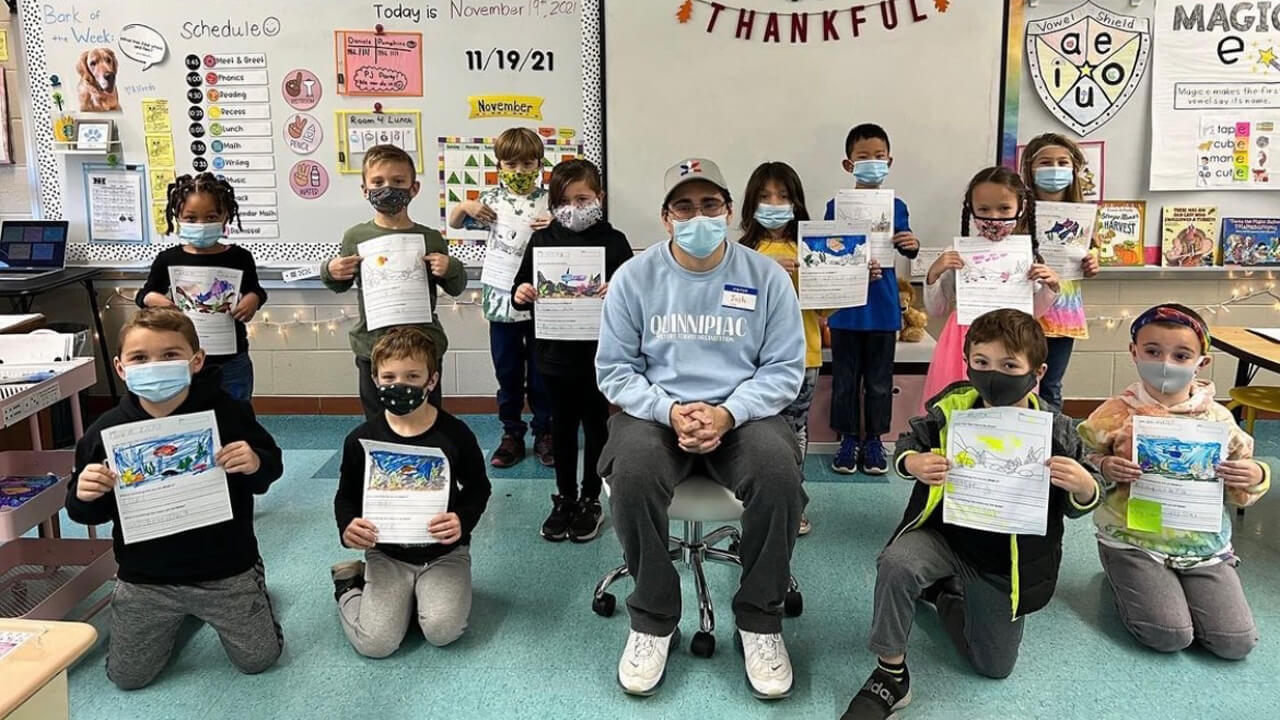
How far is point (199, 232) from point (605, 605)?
5.79 ft

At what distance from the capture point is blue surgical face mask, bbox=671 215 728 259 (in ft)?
7.91

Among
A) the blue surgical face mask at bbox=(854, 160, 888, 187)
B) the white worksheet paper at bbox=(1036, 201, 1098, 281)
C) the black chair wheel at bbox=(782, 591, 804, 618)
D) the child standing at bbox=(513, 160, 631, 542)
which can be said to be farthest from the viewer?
the blue surgical face mask at bbox=(854, 160, 888, 187)

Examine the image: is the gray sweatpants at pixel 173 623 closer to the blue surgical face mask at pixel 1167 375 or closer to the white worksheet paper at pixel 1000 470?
the white worksheet paper at pixel 1000 470

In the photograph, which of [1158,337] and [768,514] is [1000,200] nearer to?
[1158,337]

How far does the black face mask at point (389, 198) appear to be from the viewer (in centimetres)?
297

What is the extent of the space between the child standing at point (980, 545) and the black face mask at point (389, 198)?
5.78 ft

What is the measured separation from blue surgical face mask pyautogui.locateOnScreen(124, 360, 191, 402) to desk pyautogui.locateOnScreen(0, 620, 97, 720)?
0.93 meters

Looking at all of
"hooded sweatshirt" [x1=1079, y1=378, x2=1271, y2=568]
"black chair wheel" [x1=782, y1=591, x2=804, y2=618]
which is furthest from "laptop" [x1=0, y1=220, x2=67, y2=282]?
"hooded sweatshirt" [x1=1079, y1=378, x2=1271, y2=568]

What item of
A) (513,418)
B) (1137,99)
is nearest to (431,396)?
(513,418)

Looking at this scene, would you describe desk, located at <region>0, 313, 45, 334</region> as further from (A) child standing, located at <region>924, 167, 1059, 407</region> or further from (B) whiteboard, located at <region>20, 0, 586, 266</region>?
(A) child standing, located at <region>924, 167, 1059, 407</region>

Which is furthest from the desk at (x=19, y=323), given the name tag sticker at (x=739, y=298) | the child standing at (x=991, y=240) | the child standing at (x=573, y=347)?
the child standing at (x=991, y=240)

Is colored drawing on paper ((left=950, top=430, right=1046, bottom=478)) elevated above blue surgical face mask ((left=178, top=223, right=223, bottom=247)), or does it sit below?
below

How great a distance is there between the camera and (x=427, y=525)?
7.86 ft

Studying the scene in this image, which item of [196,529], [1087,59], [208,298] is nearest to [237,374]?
[208,298]
